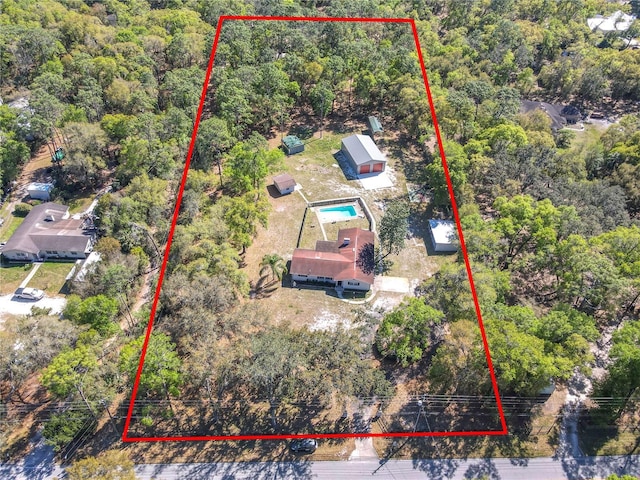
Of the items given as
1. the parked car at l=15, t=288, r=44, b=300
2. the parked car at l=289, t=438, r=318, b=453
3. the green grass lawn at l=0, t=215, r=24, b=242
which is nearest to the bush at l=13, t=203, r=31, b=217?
the green grass lawn at l=0, t=215, r=24, b=242

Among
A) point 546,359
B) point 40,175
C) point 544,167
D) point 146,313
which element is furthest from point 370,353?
point 40,175

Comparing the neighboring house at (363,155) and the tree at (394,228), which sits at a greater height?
the neighboring house at (363,155)

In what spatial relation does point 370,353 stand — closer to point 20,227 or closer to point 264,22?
point 20,227

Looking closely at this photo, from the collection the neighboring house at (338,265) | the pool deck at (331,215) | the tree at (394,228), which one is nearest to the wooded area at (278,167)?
the tree at (394,228)

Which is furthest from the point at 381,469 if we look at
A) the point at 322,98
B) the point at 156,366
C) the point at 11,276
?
the point at 322,98

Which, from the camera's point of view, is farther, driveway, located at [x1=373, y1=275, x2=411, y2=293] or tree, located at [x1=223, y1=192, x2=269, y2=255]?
tree, located at [x1=223, y1=192, x2=269, y2=255]

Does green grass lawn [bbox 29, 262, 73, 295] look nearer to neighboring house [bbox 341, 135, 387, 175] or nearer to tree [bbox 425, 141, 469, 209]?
neighboring house [bbox 341, 135, 387, 175]

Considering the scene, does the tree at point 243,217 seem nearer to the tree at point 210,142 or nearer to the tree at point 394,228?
the tree at point 210,142
